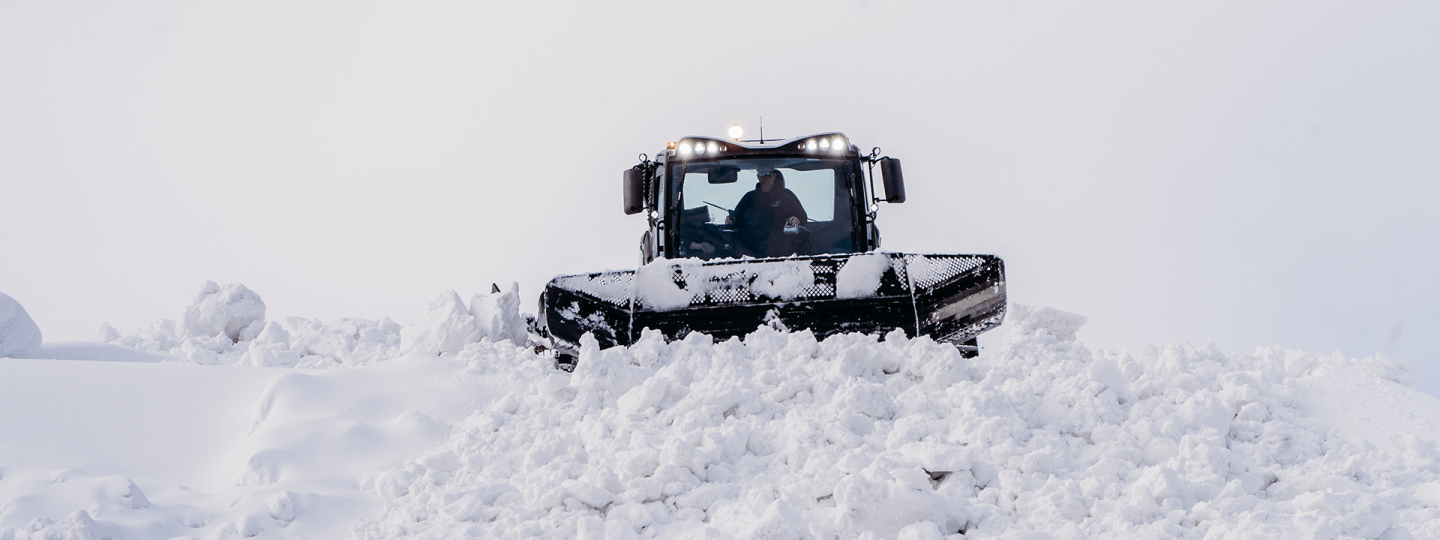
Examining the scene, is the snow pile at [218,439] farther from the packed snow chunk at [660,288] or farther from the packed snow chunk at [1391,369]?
the packed snow chunk at [1391,369]

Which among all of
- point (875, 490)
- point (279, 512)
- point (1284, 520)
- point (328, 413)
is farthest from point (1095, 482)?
point (328, 413)

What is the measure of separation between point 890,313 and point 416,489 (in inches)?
98.1

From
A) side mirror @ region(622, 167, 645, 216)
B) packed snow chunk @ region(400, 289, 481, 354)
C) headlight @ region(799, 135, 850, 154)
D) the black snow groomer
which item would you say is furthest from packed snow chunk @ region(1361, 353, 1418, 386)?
packed snow chunk @ region(400, 289, 481, 354)

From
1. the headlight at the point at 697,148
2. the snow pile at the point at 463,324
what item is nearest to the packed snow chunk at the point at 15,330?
the snow pile at the point at 463,324

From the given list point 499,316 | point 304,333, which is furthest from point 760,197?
point 304,333

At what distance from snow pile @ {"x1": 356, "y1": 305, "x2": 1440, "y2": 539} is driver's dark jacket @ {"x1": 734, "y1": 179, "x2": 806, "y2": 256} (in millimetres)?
1604

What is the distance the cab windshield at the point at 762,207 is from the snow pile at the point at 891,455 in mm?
1673

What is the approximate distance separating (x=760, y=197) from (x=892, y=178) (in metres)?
0.85

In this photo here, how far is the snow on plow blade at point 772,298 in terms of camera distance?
194 inches

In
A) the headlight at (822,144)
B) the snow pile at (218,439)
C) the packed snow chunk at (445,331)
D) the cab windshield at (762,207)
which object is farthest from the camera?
the headlight at (822,144)

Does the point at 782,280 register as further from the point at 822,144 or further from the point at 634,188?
the point at 634,188

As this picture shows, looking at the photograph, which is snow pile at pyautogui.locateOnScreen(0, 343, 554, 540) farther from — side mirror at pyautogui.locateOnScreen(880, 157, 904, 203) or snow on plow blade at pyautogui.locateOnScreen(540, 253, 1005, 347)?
side mirror at pyautogui.locateOnScreen(880, 157, 904, 203)

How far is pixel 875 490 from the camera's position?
3.06m

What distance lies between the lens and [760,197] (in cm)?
626
